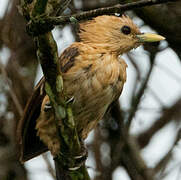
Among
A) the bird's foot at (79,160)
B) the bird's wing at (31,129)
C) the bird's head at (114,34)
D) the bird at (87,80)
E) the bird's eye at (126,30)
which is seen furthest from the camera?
the bird's eye at (126,30)

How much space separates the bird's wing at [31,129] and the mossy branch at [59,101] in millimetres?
406

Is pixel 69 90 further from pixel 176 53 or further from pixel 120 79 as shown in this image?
pixel 176 53

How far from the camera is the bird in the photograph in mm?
3400

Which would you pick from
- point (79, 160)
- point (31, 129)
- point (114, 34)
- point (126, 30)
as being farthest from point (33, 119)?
point (126, 30)

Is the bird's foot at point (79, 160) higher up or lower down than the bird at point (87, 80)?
lower down

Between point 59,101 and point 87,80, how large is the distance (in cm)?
55

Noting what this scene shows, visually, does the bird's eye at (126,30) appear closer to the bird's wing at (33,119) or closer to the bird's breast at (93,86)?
the bird's breast at (93,86)

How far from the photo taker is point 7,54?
17.1 ft

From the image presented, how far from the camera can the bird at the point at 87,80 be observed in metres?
3.40

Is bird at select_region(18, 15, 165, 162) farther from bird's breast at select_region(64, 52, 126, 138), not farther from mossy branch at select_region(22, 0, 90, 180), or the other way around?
mossy branch at select_region(22, 0, 90, 180)

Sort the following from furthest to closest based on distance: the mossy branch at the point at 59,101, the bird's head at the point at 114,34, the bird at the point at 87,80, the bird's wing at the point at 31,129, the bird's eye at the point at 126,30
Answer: the bird's eye at the point at 126,30 → the bird's head at the point at 114,34 → the bird's wing at the point at 31,129 → the bird at the point at 87,80 → the mossy branch at the point at 59,101

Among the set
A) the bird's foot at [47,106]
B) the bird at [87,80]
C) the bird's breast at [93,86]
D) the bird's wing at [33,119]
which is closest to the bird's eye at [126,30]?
the bird at [87,80]

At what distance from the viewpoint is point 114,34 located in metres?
3.86

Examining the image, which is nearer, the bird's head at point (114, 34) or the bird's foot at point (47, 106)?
the bird's foot at point (47, 106)
